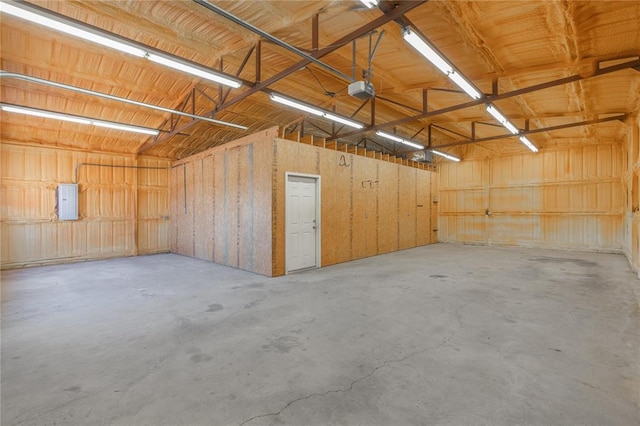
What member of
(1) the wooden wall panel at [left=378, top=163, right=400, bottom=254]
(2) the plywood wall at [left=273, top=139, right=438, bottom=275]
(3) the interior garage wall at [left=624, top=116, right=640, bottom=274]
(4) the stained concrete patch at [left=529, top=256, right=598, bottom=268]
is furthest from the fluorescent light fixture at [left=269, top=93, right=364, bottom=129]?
(4) the stained concrete patch at [left=529, top=256, right=598, bottom=268]

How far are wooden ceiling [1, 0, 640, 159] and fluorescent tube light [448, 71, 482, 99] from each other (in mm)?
415

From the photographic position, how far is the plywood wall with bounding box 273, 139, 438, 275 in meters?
6.80

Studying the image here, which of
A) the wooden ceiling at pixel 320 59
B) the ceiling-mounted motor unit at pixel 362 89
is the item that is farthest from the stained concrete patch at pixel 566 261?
the ceiling-mounted motor unit at pixel 362 89

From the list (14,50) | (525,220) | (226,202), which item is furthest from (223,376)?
(525,220)

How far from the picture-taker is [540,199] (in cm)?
1160

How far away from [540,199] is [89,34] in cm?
1429

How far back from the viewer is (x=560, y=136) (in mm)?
10539

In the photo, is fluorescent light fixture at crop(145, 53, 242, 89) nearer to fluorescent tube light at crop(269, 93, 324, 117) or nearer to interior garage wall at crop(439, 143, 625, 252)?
fluorescent tube light at crop(269, 93, 324, 117)

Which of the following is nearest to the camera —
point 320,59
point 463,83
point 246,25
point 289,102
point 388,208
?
point 246,25

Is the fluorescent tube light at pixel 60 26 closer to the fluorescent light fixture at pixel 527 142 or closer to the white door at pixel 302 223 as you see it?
the white door at pixel 302 223

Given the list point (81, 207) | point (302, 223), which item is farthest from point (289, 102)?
point (81, 207)

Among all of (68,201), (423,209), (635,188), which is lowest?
(423,209)

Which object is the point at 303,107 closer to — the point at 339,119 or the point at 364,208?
the point at 339,119

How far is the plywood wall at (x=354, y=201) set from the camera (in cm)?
680
